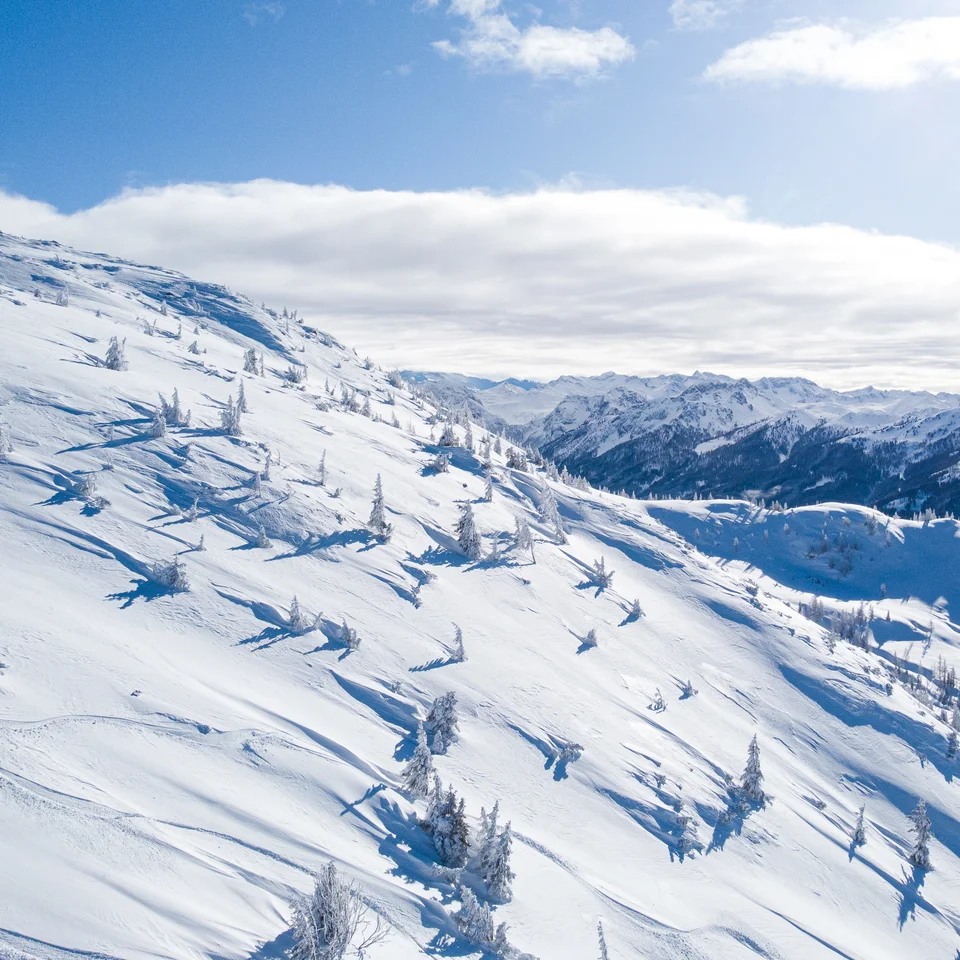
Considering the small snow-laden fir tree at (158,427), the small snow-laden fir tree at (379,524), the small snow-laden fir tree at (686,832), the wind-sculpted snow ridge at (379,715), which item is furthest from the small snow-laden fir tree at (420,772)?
the small snow-laden fir tree at (158,427)

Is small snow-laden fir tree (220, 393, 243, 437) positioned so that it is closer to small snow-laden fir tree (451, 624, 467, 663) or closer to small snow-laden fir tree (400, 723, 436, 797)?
small snow-laden fir tree (451, 624, 467, 663)

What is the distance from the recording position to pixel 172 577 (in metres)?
20.3

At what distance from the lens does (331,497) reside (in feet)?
105

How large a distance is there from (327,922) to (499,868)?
16.7 ft

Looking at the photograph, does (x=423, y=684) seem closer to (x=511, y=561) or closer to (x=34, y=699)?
(x=34, y=699)

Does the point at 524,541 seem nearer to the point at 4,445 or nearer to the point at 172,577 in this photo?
the point at 172,577

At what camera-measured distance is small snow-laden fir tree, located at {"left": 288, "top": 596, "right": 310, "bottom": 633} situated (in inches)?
832

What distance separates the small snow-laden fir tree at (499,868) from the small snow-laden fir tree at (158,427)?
2379 cm

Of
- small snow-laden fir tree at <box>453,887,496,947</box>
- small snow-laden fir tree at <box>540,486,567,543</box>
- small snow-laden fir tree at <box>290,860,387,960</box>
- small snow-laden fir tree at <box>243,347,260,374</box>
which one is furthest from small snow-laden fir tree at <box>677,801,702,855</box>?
small snow-laden fir tree at <box>243,347,260,374</box>

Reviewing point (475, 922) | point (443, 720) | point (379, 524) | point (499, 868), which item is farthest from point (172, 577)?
point (475, 922)

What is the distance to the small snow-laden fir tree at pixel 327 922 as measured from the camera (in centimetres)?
1012

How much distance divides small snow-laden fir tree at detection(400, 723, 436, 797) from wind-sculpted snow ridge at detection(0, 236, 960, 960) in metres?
0.17

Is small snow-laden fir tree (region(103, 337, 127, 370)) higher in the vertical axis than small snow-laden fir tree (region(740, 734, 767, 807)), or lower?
higher

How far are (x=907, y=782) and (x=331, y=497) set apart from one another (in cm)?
3219
